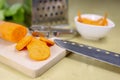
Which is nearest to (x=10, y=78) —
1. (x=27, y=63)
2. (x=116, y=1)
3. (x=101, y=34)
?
(x=27, y=63)

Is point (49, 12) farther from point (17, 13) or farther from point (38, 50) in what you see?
point (38, 50)

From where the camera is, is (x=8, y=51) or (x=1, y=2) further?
(x=1, y=2)

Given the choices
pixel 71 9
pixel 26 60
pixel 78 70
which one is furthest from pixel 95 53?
pixel 71 9

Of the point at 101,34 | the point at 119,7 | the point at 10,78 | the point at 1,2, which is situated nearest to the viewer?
the point at 10,78

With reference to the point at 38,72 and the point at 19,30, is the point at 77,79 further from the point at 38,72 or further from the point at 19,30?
the point at 19,30

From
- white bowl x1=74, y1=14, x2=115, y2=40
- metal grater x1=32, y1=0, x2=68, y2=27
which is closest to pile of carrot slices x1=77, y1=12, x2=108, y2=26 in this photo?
white bowl x1=74, y1=14, x2=115, y2=40

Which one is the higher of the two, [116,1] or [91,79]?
[116,1]

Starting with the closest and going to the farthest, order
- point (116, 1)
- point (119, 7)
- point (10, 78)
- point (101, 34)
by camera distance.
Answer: point (10, 78) < point (101, 34) < point (119, 7) < point (116, 1)
